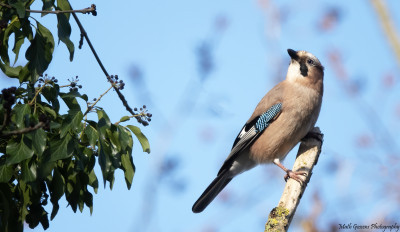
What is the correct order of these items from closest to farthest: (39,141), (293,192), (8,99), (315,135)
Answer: (8,99) < (39,141) < (293,192) < (315,135)

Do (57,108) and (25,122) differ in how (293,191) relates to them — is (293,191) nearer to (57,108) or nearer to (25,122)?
(57,108)

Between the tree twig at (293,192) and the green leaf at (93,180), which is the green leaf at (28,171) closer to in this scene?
the green leaf at (93,180)

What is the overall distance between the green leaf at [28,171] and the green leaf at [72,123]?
0.26 m

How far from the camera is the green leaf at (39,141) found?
263 centimetres

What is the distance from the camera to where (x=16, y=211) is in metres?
3.09

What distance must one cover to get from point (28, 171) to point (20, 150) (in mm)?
164

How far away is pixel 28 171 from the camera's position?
9.15 feet

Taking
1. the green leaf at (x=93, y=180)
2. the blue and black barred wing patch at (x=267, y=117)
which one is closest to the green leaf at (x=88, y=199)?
the green leaf at (x=93, y=180)

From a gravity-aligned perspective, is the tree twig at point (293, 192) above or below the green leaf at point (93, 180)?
above

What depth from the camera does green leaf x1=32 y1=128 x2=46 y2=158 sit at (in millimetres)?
2635

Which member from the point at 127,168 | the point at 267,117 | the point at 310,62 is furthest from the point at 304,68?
the point at 127,168

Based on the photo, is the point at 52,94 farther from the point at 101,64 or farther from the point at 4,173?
the point at 4,173

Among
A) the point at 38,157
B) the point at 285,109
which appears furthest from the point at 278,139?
the point at 38,157

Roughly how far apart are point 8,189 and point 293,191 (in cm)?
222
